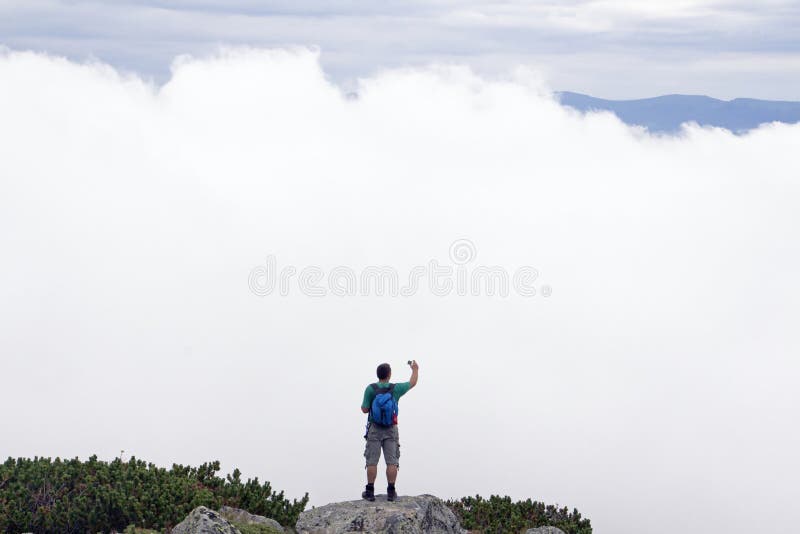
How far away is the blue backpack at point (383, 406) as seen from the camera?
43.5 feet

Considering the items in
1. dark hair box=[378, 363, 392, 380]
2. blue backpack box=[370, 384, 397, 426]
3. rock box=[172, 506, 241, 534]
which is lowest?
rock box=[172, 506, 241, 534]

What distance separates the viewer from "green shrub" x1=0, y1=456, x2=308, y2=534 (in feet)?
Result: 43.5

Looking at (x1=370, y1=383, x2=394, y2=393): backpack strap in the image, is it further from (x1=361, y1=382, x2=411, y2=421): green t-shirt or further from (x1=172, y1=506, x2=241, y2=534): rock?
(x1=172, y1=506, x2=241, y2=534): rock

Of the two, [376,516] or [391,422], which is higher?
[391,422]

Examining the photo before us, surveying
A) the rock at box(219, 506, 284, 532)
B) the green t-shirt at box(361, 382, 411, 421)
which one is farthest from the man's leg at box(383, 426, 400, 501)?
the rock at box(219, 506, 284, 532)

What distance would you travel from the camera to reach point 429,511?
44.6 feet

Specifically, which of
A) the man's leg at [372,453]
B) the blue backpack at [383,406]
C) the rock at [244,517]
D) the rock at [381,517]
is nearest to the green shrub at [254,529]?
the rock at [244,517]

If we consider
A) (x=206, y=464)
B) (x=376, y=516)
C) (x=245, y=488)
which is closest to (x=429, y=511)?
(x=376, y=516)

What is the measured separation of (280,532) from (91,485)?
361 centimetres

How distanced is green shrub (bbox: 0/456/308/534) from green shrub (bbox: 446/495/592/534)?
439 centimetres

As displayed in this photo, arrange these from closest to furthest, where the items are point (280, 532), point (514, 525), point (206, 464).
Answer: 1. point (280, 532)
2. point (206, 464)
3. point (514, 525)

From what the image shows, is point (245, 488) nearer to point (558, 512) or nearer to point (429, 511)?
point (429, 511)

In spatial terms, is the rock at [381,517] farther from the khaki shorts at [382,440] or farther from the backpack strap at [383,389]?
the backpack strap at [383,389]

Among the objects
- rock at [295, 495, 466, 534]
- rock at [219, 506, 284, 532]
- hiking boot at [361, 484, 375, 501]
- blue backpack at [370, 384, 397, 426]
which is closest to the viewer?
rock at [295, 495, 466, 534]
